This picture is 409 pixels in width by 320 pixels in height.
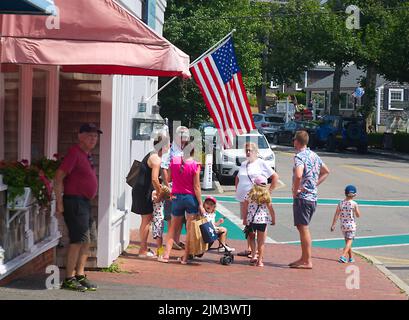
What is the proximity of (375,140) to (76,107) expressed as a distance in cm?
4249

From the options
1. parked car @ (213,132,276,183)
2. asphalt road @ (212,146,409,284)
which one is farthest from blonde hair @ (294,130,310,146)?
parked car @ (213,132,276,183)

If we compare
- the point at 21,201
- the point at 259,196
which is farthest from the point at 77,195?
the point at 259,196

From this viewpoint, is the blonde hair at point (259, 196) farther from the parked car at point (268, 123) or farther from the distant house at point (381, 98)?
the distant house at point (381, 98)

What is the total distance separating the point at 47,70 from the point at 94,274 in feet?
8.33

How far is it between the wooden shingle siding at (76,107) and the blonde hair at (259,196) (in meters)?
2.56

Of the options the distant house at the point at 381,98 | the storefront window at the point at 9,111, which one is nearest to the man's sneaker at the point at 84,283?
the storefront window at the point at 9,111

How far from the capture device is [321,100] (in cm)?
8612

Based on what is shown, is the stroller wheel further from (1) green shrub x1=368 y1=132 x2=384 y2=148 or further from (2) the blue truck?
(1) green shrub x1=368 y1=132 x2=384 y2=148

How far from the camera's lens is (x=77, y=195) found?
9.20 meters

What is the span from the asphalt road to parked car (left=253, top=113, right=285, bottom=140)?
758 inches

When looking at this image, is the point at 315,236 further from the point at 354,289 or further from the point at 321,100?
the point at 321,100

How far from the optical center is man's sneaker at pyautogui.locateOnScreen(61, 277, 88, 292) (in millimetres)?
9234

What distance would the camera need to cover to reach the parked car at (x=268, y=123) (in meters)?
56.8
